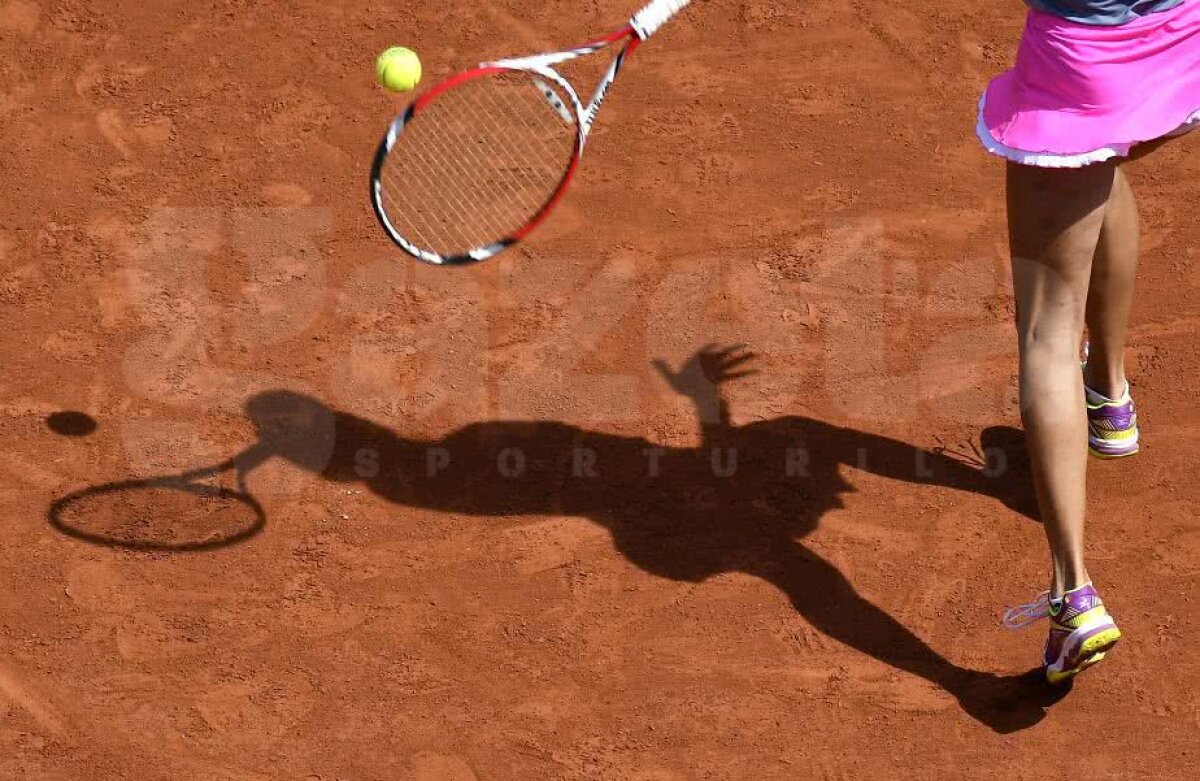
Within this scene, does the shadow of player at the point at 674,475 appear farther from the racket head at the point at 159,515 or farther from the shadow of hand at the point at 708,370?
the racket head at the point at 159,515

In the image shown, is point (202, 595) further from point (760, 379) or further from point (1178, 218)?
point (1178, 218)

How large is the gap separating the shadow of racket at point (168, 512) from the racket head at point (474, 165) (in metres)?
1.02

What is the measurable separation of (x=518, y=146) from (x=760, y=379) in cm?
132

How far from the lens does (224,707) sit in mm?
4707

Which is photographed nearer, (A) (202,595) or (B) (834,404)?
(A) (202,595)

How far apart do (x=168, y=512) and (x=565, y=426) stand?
4.17 feet

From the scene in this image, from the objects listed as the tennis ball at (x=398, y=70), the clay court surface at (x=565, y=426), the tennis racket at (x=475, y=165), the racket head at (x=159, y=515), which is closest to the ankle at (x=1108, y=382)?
the clay court surface at (x=565, y=426)

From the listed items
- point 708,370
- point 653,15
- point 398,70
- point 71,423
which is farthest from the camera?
point 708,370

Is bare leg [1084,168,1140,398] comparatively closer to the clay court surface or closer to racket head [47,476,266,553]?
the clay court surface

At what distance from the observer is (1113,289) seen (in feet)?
16.6

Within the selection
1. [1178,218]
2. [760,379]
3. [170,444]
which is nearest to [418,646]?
[170,444]

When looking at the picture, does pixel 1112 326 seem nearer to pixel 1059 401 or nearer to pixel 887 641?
pixel 1059 401

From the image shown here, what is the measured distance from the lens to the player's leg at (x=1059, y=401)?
4.45 metres

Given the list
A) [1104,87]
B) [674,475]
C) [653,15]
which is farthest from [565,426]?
[1104,87]
